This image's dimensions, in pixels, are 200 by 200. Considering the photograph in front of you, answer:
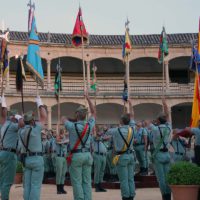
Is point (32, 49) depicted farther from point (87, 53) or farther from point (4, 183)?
point (87, 53)

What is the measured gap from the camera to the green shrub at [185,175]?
26.1 ft

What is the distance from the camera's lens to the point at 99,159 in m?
12.0

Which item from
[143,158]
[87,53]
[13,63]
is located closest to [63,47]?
[87,53]

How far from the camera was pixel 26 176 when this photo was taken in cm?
738

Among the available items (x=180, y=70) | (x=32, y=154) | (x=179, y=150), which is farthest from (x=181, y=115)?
(x=32, y=154)

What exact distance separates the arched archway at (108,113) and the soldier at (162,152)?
78.2ft

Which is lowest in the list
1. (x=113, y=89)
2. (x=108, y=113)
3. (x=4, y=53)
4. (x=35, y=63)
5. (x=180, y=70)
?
(x=108, y=113)

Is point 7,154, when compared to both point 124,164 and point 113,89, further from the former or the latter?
point 113,89

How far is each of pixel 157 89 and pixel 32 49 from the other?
67.2ft

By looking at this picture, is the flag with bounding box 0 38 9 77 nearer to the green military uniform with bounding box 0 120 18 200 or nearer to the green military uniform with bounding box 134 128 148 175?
the green military uniform with bounding box 134 128 148 175

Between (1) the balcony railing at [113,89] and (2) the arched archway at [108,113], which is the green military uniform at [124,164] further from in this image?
(2) the arched archway at [108,113]

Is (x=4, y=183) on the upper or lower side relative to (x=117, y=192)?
upper

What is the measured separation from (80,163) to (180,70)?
2911 cm

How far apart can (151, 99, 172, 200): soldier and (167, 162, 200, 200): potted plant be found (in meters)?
0.58
